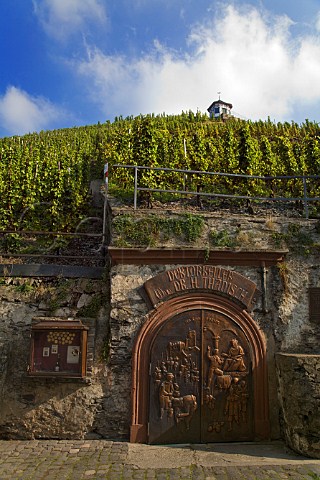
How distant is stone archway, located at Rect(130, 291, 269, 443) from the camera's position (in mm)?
6367

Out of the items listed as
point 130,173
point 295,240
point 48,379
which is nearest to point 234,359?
point 295,240

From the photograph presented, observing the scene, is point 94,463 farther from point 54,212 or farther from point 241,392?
point 54,212

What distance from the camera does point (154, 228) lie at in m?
7.19

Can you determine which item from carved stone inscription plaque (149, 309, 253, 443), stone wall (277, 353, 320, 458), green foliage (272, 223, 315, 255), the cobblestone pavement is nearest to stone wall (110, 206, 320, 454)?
green foliage (272, 223, 315, 255)

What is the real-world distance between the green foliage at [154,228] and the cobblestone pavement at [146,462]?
345 cm

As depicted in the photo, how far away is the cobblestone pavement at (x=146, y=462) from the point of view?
16.4ft

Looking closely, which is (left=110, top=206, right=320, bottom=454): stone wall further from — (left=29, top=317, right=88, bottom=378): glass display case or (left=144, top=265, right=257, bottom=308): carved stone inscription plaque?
(left=29, top=317, right=88, bottom=378): glass display case

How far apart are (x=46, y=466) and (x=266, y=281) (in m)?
4.64

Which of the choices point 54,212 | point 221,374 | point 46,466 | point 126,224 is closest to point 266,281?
point 221,374

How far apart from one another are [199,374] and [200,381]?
0.38ft

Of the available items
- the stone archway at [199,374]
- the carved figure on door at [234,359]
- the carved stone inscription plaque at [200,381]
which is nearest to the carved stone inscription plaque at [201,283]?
the stone archway at [199,374]

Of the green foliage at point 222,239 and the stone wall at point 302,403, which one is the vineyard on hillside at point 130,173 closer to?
the green foliage at point 222,239

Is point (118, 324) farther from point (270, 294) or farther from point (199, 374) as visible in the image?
point (270, 294)

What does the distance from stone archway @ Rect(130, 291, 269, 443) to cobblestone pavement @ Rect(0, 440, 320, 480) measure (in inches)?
10.7
